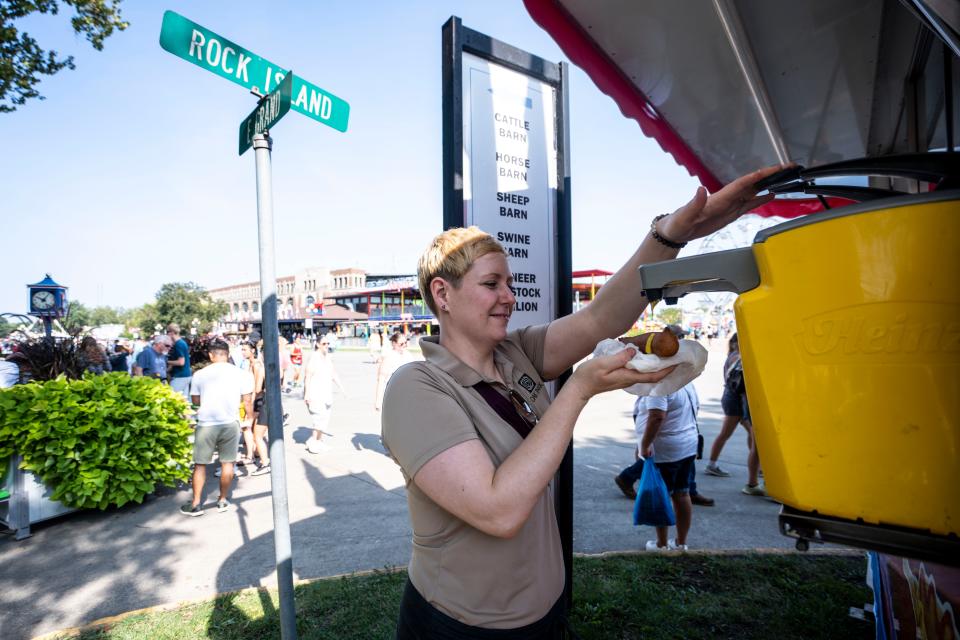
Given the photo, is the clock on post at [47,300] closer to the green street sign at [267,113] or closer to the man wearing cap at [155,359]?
the man wearing cap at [155,359]

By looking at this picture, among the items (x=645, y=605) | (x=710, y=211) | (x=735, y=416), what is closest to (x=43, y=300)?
(x=645, y=605)

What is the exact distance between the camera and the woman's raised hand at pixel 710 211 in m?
1.30

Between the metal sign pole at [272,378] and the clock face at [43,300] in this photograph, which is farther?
the clock face at [43,300]

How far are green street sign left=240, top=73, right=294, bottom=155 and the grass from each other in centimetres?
265

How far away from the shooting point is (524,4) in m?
1.93

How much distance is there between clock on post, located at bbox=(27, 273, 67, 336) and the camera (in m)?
10.7

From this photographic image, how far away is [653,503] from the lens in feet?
12.2

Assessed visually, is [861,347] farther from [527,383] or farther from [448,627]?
[448,627]

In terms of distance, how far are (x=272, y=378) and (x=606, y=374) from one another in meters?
1.41

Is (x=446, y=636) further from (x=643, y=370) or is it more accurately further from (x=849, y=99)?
(x=849, y=99)

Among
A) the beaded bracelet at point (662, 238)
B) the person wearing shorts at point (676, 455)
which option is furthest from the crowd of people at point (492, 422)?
the person wearing shorts at point (676, 455)

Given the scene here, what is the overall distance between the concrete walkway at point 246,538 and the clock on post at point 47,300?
25.8 ft

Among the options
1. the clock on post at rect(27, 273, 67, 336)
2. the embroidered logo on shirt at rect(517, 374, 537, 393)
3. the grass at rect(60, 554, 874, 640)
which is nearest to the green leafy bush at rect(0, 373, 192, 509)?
the grass at rect(60, 554, 874, 640)

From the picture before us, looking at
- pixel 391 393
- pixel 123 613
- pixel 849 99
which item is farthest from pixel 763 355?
pixel 123 613
